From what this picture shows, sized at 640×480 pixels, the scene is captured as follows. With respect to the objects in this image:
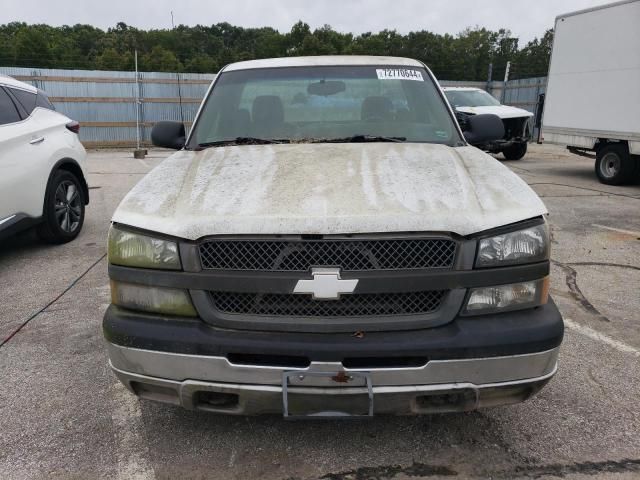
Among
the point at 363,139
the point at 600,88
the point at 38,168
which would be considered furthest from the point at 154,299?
the point at 600,88

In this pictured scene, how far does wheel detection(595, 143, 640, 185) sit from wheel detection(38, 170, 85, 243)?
951 centimetres

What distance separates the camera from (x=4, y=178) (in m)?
4.88

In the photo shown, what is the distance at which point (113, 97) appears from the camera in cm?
1942

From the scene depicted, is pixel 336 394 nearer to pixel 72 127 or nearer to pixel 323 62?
pixel 323 62

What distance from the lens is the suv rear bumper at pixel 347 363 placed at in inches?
80.6

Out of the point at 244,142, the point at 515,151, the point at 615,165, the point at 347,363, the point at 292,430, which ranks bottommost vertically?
the point at 292,430

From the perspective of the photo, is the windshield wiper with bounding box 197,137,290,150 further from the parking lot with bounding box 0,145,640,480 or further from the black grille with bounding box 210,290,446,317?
the parking lot with bounding box 0,145,640,480

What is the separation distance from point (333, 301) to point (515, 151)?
14401 mm

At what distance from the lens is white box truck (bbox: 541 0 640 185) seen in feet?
31.6

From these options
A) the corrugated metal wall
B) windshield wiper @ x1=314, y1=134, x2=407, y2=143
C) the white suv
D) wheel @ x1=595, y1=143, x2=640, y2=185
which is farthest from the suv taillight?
the corrugated metal wall

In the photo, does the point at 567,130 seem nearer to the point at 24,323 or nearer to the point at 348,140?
the point at 348,140

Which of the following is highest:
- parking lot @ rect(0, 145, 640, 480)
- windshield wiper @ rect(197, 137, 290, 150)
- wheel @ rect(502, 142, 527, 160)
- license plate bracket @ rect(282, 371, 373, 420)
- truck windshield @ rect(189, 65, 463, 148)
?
truck windshield @ rect(189, 65, 463, 148)

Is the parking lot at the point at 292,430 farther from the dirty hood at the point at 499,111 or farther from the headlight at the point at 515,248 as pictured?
the dirty hood at the point at 499,111

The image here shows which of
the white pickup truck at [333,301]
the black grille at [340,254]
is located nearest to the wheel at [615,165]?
the white pickup truck at [333,301]
